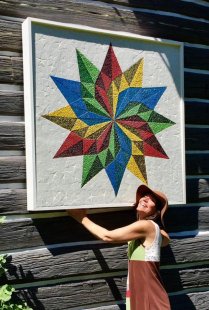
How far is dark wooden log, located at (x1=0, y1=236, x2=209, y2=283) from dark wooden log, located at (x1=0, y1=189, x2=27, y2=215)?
0.27m

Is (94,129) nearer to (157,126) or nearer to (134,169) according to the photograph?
(134,169)

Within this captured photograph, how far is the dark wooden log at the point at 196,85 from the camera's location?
484cm

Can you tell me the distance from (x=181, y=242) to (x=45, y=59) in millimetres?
1645

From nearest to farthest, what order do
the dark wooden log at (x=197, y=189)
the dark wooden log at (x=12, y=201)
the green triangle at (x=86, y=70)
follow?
the dark wooden log at (x=12, y=201) → the green triangle at (x=86, y=70) → the dark wooden log at (x=197, y=189)

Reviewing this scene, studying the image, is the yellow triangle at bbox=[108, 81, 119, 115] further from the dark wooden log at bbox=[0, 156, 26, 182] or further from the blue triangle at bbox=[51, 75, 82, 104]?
the dark wooden log at bbox=[0, 156, 26, 182]

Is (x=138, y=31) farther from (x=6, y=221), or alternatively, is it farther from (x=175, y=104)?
(x=6, y=221)

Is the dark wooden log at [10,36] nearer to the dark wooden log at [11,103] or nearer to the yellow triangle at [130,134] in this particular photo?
the dark wooden log at [11,103]

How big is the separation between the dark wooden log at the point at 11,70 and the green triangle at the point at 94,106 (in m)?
0.45

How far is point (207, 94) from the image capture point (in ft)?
16.3

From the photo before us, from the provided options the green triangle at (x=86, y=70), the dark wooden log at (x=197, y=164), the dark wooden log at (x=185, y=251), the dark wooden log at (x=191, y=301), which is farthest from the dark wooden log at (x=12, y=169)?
the dark wooden log at (x=191, y=301)

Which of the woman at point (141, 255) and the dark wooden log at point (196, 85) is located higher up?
the dark wooden log at point (196, 85)

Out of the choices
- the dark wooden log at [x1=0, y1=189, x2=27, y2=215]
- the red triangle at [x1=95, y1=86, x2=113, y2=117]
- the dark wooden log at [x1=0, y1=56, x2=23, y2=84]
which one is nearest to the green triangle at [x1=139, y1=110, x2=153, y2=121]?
the red triangle at [x1=95, y1=86, x2=113, y2=117]

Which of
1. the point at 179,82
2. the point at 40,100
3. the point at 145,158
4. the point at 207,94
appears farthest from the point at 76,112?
the point at 207,94

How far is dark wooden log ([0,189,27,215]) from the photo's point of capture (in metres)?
3.98
